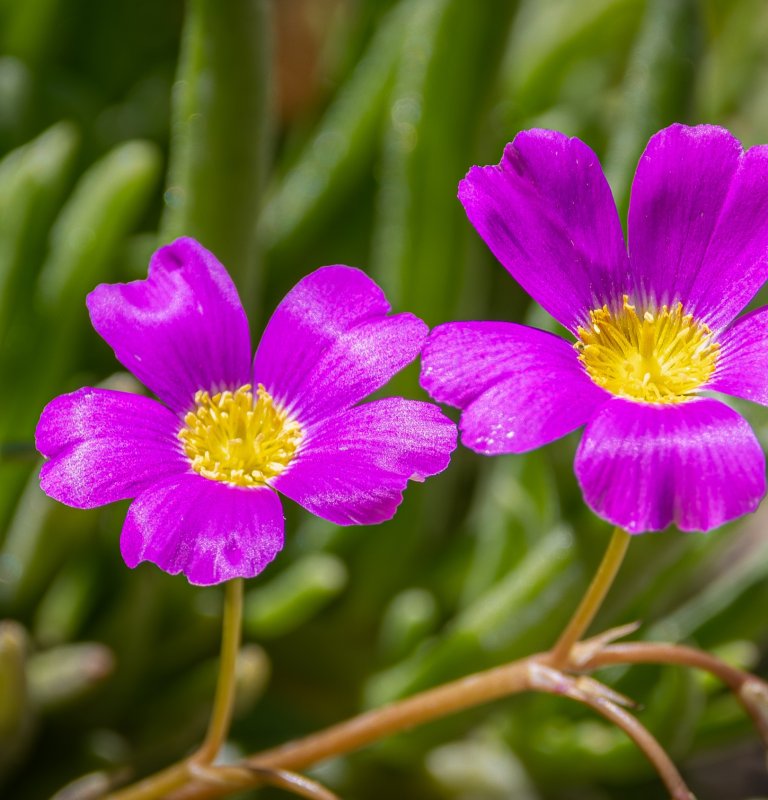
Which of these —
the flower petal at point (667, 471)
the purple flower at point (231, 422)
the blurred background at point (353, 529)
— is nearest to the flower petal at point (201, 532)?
the purple flower at point (231, 422)

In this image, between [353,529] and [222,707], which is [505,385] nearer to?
[222,707]

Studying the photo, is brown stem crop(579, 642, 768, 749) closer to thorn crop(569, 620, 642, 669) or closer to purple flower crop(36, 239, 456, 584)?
thorn crop(569, 620, 642, 669)

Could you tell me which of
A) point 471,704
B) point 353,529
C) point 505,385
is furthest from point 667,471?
point 353,529

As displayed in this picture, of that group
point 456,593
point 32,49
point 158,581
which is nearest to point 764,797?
point 456,593

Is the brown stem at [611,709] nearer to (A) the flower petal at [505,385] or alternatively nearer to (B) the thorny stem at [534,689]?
(B) the thorny stem at [534,689]

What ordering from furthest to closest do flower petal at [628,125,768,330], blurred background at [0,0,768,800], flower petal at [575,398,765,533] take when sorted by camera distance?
blurred background at [0,0,768,800] → flower petal at [628,125,768,330] → flower petal at [575,398,765,533]

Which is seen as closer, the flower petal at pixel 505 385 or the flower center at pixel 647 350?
the flower petal at pixel 505 385

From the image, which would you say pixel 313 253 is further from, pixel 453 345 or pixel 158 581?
pixel 453 345

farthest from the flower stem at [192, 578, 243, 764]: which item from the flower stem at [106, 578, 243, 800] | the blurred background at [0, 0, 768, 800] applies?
the blurred background at [0, 0, 768, 800]

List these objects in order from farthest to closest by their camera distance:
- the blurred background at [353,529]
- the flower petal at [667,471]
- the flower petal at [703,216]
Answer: the blurred background at [353,529] < the flower petal at [703,216] < the flower petal at [667,471]

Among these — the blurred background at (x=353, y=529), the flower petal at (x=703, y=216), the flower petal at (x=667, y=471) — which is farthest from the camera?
the blurred background at (x=353, y=529)
